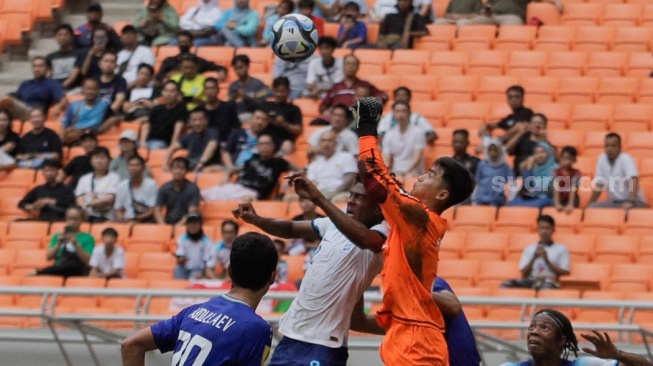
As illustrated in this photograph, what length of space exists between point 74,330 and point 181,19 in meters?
6.11

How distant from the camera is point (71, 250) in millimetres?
12711

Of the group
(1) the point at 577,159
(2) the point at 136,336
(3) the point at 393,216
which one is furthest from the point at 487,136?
(2) the point at 136,336

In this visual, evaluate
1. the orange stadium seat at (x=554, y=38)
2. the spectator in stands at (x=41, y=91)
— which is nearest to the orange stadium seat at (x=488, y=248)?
the orange stadium seat at (x=554, y=38)

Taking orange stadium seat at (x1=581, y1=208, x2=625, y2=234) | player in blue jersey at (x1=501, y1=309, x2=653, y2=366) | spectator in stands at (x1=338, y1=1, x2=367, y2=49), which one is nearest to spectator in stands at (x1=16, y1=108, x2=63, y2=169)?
spectator in stands at (x1=338, y1=1, x2=367, y2=49)

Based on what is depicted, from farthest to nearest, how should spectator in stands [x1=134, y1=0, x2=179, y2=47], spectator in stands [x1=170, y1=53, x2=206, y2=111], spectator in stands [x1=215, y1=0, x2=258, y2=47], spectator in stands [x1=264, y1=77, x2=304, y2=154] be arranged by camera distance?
spectator in stands [x1=134, y1=0, x2=179, y2=47], spectator in stands [x1=215, y1=0, x2=258, y2=47], spectator in stands [x1=170, y1=53, x2=206, y2=111], spectator in stands [x1=264, y1=77, x2=304, y2=154]

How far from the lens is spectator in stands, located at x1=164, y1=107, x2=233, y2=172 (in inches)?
545

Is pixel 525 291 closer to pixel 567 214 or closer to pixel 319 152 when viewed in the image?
pixel 567 214

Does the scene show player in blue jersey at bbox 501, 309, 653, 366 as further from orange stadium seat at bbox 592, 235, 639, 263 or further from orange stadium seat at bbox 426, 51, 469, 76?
orange stadium seat at bbox 426, 51, 469, 76

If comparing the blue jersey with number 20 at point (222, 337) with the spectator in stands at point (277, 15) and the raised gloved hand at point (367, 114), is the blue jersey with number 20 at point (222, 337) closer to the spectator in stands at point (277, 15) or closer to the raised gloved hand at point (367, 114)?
the raised gloved hand at point (367, 114)

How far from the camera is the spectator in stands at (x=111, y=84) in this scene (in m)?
15.0

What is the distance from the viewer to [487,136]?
13516 millimetres

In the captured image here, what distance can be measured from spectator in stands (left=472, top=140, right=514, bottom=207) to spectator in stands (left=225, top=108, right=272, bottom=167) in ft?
7.10

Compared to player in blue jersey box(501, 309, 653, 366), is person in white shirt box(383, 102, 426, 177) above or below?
above

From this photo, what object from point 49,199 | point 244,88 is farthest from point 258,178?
point 49,199
